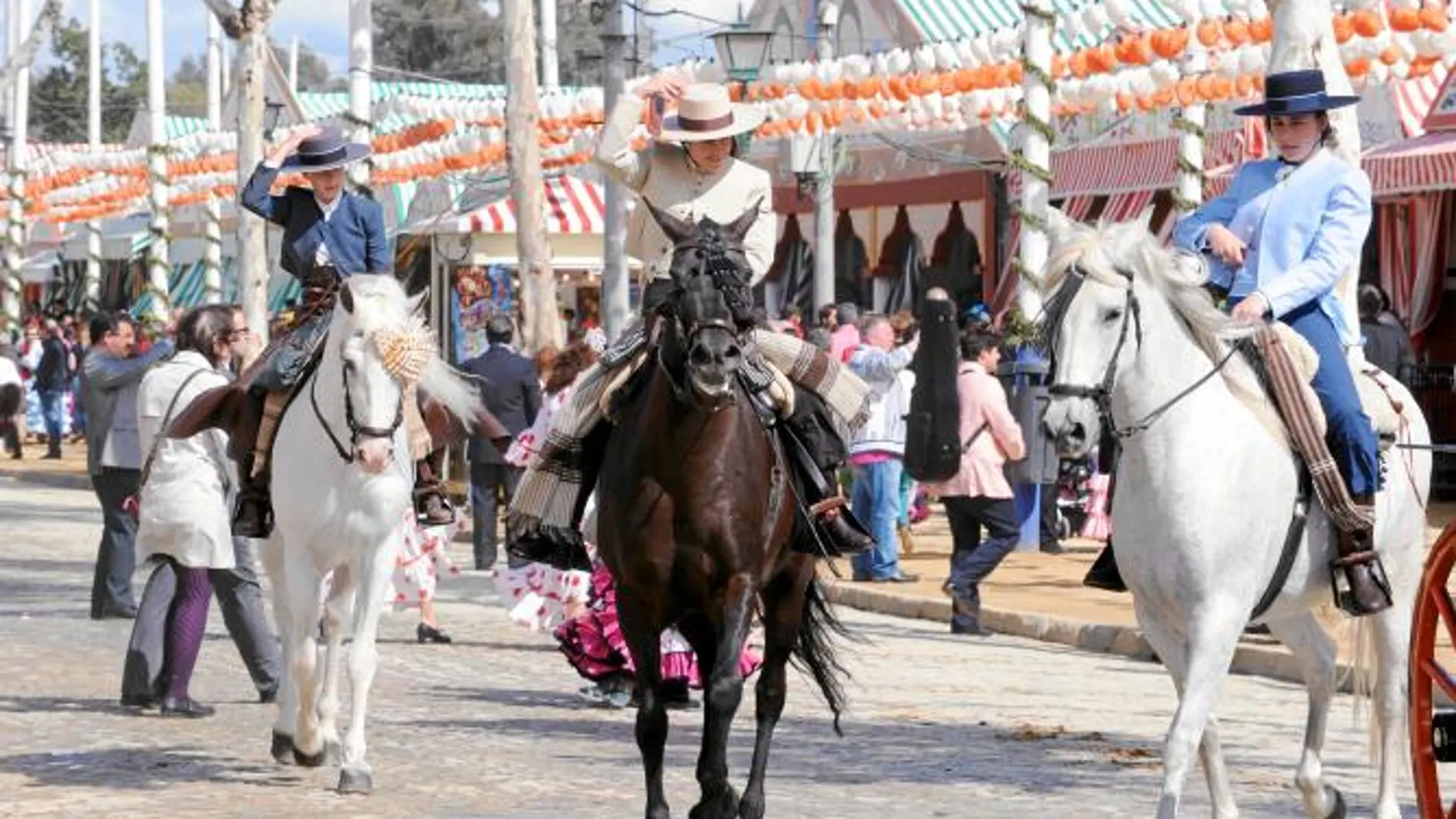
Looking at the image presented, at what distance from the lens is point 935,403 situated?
2192 centimetres

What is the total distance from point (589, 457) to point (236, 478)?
3.26 metres

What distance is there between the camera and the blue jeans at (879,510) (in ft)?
76.6

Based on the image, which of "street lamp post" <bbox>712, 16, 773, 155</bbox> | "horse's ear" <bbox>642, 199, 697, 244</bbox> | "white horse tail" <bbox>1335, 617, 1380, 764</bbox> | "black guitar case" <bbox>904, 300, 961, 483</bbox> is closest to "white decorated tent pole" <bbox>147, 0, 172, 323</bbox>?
"street lamp post" <bbox>712, 16, 773, 155</bbox>

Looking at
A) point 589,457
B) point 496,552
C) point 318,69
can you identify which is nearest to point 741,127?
point 589,457

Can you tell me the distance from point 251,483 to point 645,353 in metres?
3.21

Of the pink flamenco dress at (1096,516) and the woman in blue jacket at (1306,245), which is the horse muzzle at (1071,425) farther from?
the pink flamenco dress at (1096,516)

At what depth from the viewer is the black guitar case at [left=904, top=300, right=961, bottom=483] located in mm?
20359

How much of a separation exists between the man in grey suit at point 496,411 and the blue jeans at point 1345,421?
1456cm

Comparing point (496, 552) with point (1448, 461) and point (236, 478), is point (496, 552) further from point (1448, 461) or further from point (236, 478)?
point (236, 478)

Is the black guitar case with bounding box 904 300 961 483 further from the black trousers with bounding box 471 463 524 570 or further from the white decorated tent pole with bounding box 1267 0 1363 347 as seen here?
the white decorated tent pole with bounding box 1267 0 1363 347

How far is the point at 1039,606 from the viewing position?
20984 millimetres

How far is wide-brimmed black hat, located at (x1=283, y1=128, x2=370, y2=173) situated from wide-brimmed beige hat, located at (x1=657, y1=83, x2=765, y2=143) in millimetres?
2666

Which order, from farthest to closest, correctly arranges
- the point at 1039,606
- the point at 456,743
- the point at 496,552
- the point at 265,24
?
the point at 265,24, the point at 496,552, the point at 1039,606, the point at 456,743

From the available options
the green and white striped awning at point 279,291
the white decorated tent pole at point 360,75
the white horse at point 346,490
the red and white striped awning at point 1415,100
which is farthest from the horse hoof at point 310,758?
the green and white striped awning at point 279,291
